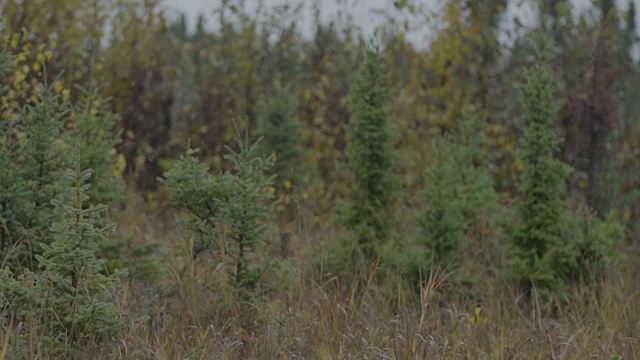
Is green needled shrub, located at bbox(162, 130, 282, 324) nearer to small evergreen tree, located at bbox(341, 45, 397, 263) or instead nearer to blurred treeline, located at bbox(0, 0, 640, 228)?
small evergreen tree, located at bbox(341, 45, 397, 263)

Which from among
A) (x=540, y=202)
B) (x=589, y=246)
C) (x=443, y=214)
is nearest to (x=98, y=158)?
(x=443, y=214)

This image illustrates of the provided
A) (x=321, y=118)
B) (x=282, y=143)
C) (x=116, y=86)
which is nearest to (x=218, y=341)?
(x=282, y=143)

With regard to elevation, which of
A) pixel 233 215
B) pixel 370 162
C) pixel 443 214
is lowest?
pixel 443 214

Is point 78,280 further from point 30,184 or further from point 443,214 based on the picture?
point 443,214

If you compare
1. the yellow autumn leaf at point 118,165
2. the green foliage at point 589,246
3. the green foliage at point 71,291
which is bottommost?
the green foliage at point 589,246

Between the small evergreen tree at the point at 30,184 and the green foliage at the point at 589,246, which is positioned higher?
the small evergreen tree at the point at 30,184

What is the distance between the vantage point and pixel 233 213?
14.3 feet

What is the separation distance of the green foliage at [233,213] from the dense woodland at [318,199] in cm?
2

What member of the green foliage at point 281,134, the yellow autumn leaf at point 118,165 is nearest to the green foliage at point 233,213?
the yellow autumn leaf at point 118,165

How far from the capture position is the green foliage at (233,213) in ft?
14.3

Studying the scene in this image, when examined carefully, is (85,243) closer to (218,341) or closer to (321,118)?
(218,341)

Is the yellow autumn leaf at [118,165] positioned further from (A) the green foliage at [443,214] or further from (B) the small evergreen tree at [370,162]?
(A) the green foliage at [443,214]

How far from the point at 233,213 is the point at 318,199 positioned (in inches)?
182

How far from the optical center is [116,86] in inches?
410
